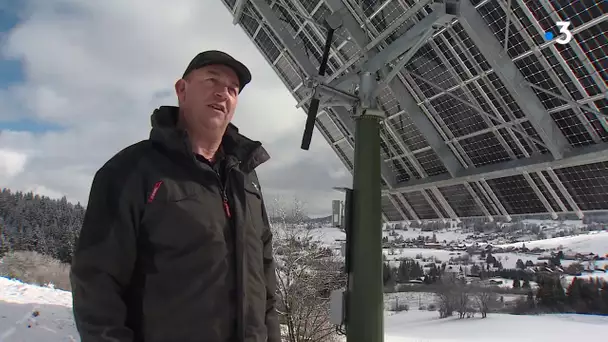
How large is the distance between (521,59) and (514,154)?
241cm

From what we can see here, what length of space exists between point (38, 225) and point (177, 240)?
75.3 metres

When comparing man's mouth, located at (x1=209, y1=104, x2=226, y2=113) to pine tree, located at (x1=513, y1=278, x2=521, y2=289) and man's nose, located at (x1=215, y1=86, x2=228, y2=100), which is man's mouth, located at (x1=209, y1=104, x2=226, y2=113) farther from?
pine tree, located at (x1=513, y1=278, x2=521, y2=289)

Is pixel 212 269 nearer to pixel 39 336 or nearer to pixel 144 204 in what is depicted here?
pixel 144 204

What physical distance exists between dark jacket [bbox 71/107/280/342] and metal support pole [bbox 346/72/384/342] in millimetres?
5631

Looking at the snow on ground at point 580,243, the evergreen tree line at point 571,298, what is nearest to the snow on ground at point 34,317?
the evergreen tree line at point 571,298

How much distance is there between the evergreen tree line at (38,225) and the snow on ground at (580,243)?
89.5 m

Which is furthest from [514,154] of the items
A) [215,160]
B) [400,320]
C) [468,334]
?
[400,320]

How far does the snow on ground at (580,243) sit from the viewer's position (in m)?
83.6

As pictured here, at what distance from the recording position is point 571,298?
220ft

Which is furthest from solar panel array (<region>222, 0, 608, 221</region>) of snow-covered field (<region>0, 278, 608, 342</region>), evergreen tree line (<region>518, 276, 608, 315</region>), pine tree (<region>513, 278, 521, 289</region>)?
pine tree (<region>513, 278, 521, 289</region>)

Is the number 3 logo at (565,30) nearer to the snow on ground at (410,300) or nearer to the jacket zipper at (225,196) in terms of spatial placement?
the jacket zipper at (225,196)

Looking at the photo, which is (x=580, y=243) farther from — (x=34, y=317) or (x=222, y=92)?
(x=222, y=92)

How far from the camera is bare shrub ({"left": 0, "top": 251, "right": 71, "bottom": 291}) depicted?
40938mm

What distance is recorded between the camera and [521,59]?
8.73 meters
